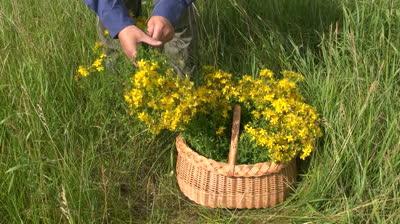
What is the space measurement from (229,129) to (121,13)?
2.11ft

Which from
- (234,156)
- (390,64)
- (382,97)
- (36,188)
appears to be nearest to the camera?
(36,188)

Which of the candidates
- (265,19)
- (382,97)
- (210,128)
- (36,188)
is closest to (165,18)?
(210,128)

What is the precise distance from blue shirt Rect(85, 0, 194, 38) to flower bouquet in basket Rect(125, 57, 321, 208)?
171 mm

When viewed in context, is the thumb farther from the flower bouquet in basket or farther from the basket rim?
the basket rim

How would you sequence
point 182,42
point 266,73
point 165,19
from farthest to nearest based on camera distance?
point 182,42, point 266,73, point 165,19

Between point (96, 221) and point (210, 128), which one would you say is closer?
point (96, 221)

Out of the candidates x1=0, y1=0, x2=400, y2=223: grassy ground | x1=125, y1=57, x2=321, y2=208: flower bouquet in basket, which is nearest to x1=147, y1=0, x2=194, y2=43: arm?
x1=125, y1=57, x2=321, y2=208: flower bouquet in basket

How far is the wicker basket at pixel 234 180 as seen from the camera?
2068 millimetres

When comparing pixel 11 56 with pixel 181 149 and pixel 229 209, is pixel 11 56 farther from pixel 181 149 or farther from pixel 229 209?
pixel 229 209

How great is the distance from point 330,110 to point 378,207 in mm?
435

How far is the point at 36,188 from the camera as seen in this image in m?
1.92

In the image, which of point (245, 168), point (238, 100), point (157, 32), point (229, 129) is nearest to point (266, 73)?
point (238, 100)

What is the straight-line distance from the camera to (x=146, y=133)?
2.33 metres

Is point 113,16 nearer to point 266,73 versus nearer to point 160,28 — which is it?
point 160,28
